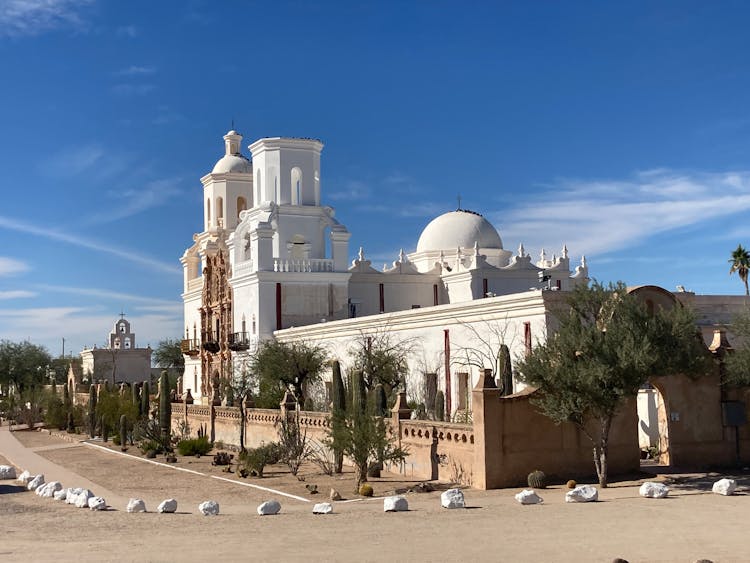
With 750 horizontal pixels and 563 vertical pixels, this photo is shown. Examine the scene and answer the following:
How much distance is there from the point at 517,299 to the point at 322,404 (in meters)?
10.7

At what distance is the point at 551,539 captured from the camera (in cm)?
1467

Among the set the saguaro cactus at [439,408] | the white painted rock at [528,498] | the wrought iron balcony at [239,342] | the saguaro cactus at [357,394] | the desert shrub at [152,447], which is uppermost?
the wrought iron balcony at [239,342]

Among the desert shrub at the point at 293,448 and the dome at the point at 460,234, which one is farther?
the dome at the point at 460,234

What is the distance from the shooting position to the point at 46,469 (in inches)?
1230

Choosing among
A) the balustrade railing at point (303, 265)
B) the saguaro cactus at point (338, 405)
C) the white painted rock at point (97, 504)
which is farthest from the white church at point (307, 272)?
the white painted rock at point (97, 504)

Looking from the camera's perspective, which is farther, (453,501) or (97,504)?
(97,504)

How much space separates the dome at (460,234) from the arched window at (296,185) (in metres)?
7.30

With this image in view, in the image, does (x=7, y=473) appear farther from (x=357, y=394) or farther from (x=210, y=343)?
(x=210, y=343)

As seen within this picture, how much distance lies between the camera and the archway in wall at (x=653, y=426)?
23.5 meters

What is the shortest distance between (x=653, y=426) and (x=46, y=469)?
63.4 feet

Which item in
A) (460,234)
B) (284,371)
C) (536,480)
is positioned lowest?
(536,480)

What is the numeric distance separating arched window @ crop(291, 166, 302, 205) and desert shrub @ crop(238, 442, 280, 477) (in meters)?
23.8

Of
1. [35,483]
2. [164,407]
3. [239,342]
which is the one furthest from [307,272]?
[35,483]

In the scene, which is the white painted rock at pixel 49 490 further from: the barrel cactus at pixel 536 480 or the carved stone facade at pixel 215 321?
the carved stone facade at pixel 215 321
